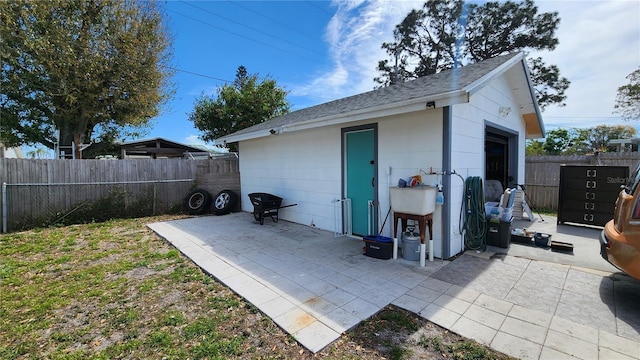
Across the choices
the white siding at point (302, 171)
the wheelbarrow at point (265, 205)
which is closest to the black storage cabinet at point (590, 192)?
the white siding at point (302, 171)

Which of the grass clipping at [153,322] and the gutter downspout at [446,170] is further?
the gutter downspout at [446,170]

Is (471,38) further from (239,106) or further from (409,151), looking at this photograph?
(409,151)

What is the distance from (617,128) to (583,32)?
105 ft

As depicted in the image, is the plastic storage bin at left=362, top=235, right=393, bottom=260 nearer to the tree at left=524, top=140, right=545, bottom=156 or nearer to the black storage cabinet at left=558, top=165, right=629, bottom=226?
the black storage cabinet at left=558, top=165, right=629, bottom=226

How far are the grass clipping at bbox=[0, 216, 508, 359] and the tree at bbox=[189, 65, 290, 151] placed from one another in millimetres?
11836

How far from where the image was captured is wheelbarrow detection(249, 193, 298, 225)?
659 cm

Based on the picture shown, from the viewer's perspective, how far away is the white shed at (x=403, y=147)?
399 cm

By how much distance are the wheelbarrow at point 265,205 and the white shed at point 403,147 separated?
0.34m

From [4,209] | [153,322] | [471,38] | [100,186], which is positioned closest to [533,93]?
[153,322]

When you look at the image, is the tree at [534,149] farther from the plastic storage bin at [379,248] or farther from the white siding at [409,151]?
the plastic storage bin at [379,248]

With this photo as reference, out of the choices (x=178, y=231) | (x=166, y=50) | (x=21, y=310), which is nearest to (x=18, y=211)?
(x=178, y=231)

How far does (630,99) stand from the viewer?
51.3ft

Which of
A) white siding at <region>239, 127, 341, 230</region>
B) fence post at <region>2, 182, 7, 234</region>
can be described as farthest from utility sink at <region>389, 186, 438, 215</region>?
fence post at <region>2, 182, 7, 234</region>

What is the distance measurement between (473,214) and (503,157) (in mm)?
3878
